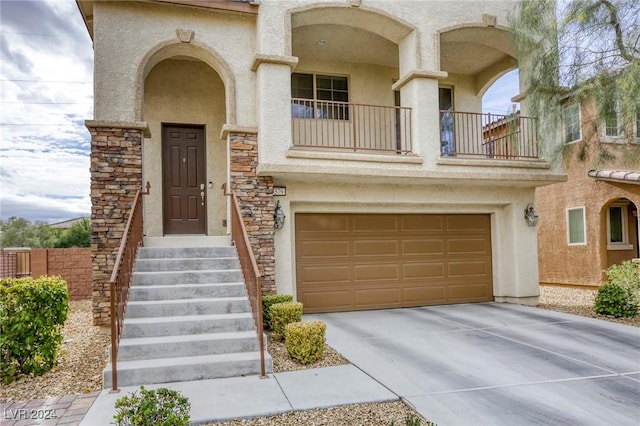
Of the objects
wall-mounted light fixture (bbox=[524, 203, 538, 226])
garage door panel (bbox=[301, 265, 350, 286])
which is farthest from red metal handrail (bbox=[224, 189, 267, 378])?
wall-mounted light fixture (bbox=[524, 203, 538, 226])

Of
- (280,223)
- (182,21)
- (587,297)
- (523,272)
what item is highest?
(182,21)

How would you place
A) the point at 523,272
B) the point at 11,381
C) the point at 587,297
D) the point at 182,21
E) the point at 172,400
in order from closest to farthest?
the point at 172,400 < the point at 11,381 < the point at 182,21 < the point at 523,272 < the point at 587,297

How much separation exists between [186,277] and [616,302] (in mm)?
8091

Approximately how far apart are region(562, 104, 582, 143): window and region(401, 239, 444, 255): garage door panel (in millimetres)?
3571

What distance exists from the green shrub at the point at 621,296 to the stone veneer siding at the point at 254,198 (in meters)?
6.55

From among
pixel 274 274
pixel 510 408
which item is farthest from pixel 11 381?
pixel 510 408

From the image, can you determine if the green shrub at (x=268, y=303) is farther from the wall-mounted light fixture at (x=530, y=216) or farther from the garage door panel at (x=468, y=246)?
the wall-mounted light fixture at (x=530, y=216)

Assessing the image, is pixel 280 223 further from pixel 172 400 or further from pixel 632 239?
pixel 632 239

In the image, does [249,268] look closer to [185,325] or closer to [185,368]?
[185,325]

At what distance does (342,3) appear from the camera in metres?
8.51

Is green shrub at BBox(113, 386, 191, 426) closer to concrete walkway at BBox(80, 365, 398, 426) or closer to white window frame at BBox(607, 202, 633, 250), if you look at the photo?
concrete walkway at BBox(80, 365, 398, 426)

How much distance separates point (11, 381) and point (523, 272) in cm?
996

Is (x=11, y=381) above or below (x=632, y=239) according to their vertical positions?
below

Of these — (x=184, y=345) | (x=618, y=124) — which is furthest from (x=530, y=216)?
(x=184, y=345)
